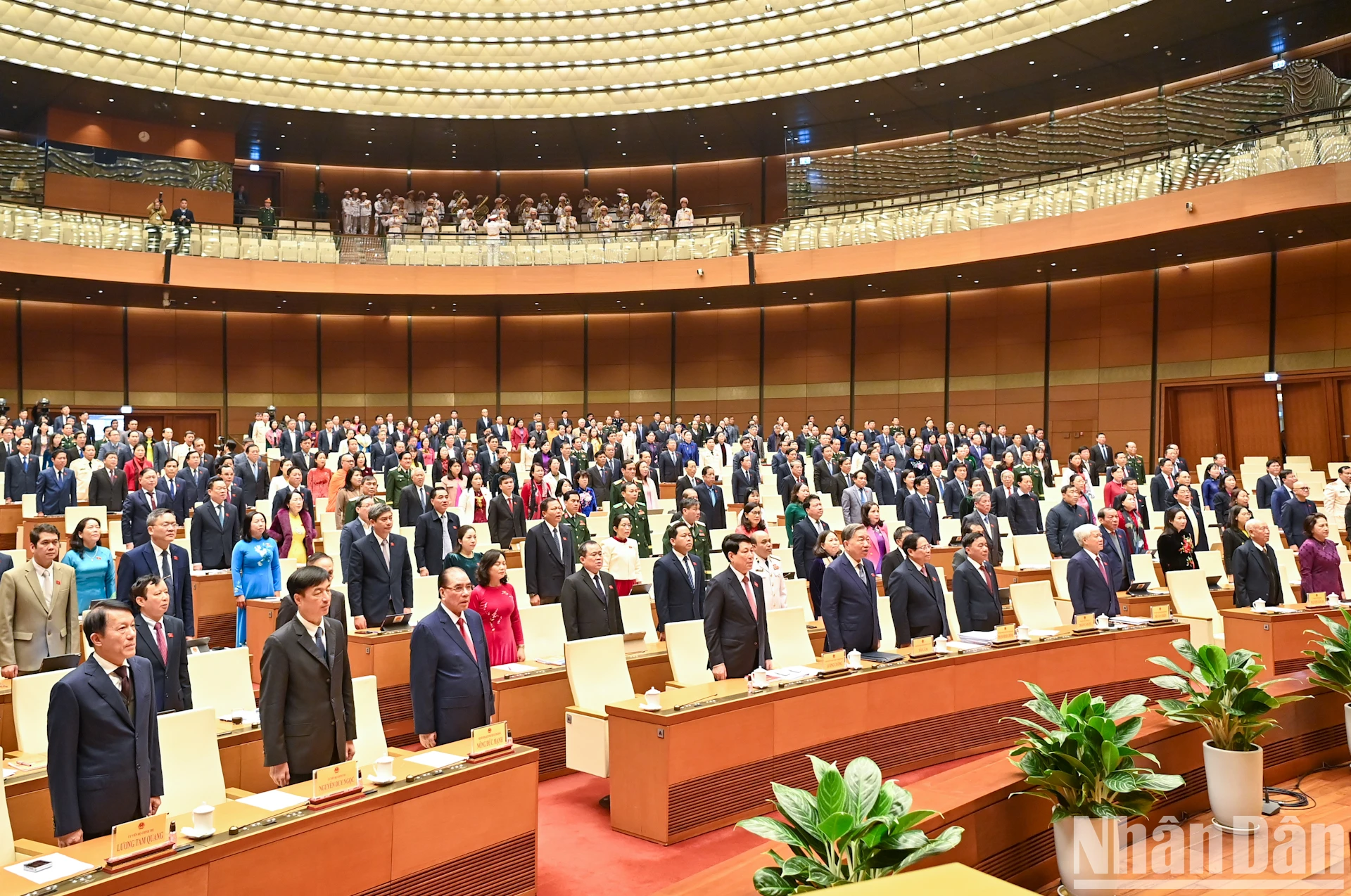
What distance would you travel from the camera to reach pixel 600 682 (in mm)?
5418

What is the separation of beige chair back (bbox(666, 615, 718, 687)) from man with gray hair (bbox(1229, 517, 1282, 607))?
14.2 ft

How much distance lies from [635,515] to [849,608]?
133 inches

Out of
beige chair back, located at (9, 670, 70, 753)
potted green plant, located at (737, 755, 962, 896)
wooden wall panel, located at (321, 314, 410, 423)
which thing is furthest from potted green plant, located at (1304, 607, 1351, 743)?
wooden wall panel, located at (321, 314, 410, 423)

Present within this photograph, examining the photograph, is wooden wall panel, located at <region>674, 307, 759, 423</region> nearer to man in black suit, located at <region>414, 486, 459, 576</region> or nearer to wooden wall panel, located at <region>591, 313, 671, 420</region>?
wooden wall panel, located at <region>591, 313, 671, 420</region>

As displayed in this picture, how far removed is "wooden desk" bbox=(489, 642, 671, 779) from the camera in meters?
5.51

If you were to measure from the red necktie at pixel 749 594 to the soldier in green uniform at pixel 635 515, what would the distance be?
9.90ft

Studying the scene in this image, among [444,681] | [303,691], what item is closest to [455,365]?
[444,681]

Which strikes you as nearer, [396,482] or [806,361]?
[396,482]

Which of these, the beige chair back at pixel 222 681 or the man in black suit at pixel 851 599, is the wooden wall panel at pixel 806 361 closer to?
the man in black suit at pixel 851 599

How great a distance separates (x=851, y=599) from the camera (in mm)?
5828

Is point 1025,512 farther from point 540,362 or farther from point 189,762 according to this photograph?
point 540,362

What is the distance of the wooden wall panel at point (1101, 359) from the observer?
18281 mm

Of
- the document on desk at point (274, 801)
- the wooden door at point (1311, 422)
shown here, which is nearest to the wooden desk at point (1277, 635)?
the document on desk at point (274, 801)

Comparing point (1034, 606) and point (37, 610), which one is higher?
point (37, 610)
